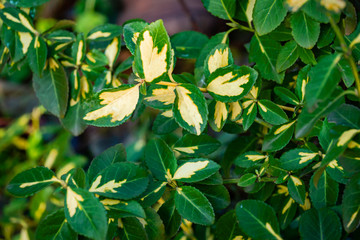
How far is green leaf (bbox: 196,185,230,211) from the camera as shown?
0.74 meters

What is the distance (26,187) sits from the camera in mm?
672

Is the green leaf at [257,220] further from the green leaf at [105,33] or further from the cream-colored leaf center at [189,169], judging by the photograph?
the green leaf at [105,33]

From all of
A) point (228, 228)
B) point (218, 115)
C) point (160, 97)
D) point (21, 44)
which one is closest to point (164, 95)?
point (160, 97)

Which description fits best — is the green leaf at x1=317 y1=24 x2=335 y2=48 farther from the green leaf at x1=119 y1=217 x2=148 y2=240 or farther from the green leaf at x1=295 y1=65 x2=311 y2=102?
the green leaf at x1=119 y1=217 x2=148 y2=240

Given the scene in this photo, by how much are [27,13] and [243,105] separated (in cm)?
60

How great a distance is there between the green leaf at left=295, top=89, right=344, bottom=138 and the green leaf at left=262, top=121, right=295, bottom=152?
0.51 feet

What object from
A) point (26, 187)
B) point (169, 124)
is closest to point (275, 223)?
point (169, 124)

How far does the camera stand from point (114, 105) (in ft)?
2.05

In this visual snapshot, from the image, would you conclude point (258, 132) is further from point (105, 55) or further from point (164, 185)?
point (105, 55)

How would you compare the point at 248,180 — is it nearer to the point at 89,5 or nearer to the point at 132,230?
the point at 132,230

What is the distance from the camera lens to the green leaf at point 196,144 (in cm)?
78

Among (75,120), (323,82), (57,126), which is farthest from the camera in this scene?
(57,126)

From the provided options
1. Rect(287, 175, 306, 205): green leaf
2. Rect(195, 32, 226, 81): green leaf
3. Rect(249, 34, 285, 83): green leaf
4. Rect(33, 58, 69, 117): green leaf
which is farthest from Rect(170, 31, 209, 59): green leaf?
Rect(287, 175, 306, 205): green leaf

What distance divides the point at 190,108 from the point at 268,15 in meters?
0.24
